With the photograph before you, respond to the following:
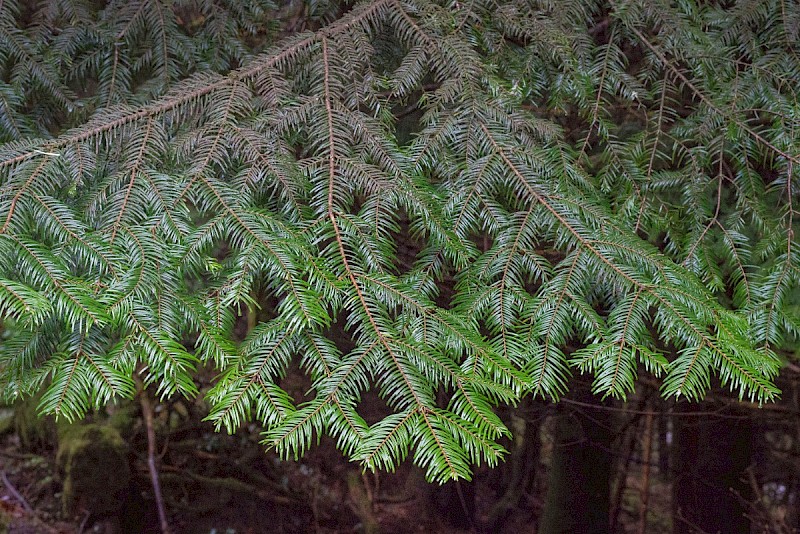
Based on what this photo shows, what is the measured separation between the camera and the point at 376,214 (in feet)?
5.58

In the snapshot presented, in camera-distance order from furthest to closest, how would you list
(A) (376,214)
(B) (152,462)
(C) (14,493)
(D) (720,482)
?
1. (C) (14,493)
2. (B) (152,462)
3. (D) (720,482)
4. (A) (376,214)

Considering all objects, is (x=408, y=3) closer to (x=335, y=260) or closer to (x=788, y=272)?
(x=335, y=260)

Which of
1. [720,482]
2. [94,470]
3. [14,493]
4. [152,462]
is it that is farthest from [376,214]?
[14,493]

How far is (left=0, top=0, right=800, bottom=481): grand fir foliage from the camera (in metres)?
1.37

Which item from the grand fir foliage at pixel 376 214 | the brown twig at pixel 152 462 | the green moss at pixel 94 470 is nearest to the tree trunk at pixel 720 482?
the grand fir foliage at pixel 376 214

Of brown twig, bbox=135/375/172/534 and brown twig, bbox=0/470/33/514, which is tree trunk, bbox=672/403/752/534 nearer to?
brown twig, bbox=135/375/172/534

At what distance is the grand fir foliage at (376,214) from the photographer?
54.0 inches

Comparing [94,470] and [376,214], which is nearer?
[376,214]

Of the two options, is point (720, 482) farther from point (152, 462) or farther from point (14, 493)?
point (14, 493)

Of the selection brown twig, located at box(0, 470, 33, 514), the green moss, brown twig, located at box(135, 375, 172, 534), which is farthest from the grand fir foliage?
brown twig, located at box(0, 470, 33, 514)

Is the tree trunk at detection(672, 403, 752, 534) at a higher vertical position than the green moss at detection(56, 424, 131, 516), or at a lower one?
higher

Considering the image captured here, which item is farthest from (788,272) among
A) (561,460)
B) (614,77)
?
(561,460)

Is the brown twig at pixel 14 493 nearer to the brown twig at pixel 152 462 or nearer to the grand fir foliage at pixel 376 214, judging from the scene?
the brown twig at pixel 152 462

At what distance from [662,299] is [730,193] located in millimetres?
1518
